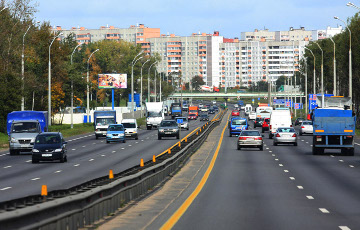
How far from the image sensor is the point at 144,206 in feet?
62.0

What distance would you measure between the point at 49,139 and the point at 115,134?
23454 millimetres

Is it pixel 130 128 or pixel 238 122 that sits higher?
pixel 238 122

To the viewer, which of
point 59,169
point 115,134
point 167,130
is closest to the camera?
point 59,169

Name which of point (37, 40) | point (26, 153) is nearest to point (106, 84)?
point (37, 40)

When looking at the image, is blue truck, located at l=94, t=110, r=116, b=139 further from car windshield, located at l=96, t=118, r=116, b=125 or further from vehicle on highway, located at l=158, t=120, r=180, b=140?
vehicle on highway, located at l=158, t=120, r=180, b=140

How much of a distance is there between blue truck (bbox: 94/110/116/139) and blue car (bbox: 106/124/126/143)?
7363 mm

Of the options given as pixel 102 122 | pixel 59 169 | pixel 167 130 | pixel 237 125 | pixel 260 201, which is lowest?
pixel 59 169

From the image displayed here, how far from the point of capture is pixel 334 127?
45781 mm

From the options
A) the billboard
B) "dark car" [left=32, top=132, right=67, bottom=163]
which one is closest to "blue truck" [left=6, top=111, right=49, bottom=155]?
"dark car" [left=32, top=132, right=67, bottom=163]

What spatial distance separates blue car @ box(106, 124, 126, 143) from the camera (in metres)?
63.8

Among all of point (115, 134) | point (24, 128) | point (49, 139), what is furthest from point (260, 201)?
point (115, 134)

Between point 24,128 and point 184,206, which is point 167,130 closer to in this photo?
point 24,128

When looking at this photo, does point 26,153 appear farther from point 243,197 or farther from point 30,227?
point 30,227

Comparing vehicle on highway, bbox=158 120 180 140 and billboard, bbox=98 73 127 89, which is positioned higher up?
billboard, bbox=98 73 127 89
